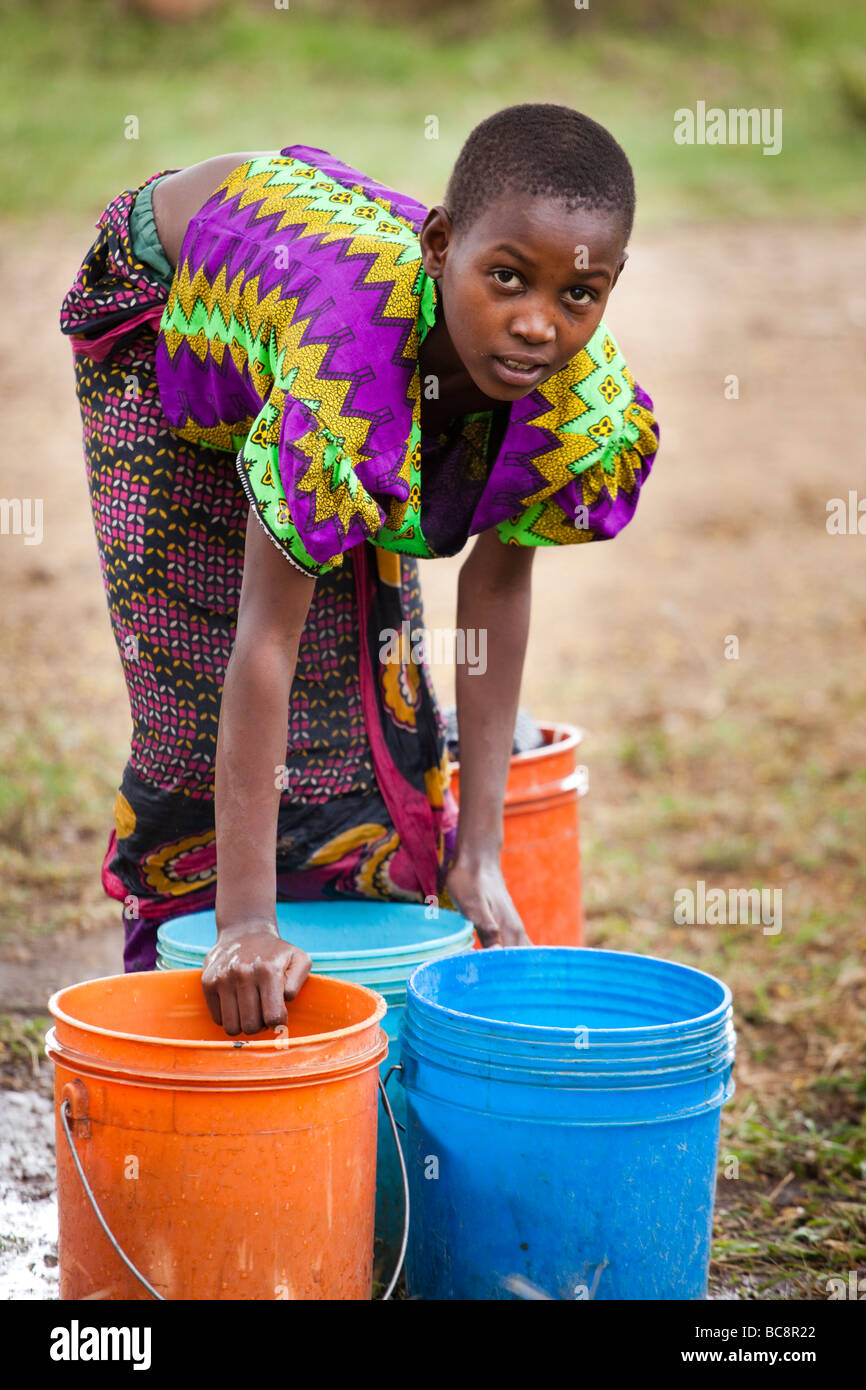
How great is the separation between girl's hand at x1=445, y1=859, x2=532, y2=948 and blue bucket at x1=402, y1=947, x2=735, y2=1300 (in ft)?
1.28

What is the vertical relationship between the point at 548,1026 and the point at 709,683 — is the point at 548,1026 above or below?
below

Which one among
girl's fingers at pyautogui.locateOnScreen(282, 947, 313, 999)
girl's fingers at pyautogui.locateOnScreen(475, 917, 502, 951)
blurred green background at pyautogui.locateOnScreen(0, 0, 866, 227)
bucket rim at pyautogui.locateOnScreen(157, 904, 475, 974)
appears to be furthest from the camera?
blurred green background at pyautogui.locateOnScreen(0, 0, 866, 227)

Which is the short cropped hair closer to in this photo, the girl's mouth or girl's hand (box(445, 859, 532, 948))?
the girl's mouth

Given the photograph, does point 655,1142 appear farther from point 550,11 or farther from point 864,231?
point 550,11

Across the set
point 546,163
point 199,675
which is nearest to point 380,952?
point 199,675

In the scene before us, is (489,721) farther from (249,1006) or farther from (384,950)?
(249,1006)

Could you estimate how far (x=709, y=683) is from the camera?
6035mm

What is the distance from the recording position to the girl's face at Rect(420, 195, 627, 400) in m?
1.80

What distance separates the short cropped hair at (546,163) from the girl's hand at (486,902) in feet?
3.38

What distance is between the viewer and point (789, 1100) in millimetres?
3086

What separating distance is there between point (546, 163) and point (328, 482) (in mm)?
447

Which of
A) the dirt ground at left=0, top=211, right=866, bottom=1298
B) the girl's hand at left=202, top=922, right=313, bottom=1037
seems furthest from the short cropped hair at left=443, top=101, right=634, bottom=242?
the dirt ground at left=0, top=211, right=866, bottom=1298
